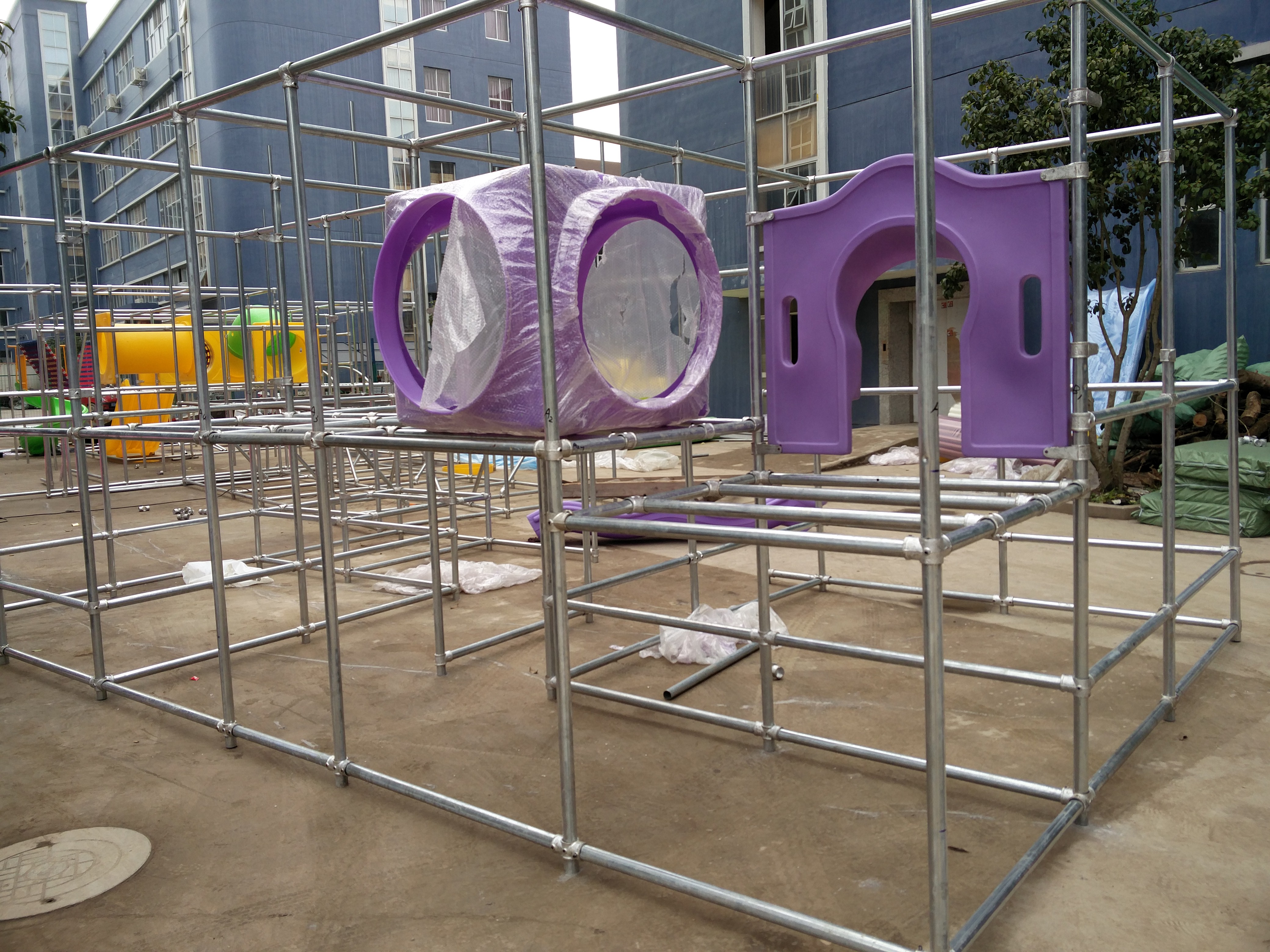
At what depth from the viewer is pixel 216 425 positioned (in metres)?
4.57

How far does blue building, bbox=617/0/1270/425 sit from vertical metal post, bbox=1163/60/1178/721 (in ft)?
23.9

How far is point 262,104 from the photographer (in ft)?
73.7

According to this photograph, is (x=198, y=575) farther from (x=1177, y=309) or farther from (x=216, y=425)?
(x=1177, y=309)

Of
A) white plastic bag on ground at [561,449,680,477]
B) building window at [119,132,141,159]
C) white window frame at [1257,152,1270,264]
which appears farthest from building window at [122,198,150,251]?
white window frame at [1257,152,1270,264]

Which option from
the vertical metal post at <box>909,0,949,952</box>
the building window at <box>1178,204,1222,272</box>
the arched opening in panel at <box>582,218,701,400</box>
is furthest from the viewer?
the building window at <box>1178,204,1222,272</box>

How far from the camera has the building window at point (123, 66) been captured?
2984 centimetres

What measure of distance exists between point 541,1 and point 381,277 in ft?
3.63

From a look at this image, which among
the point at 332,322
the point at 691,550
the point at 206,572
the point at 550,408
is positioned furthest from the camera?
the point at 332,322

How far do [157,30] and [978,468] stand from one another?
2736 cm

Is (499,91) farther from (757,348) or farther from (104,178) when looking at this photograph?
(757,348)

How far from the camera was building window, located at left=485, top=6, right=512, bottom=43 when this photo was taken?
86.7ft

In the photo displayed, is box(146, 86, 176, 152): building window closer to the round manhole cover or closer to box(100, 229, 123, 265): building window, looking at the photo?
box(100, 229, 123, 265): building window

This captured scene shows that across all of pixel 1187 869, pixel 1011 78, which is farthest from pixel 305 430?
pixel 1011 78

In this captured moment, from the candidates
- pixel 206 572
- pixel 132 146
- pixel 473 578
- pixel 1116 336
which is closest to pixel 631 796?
pixel 473 578
